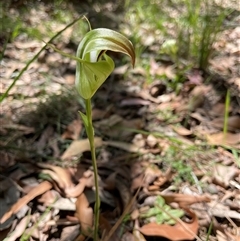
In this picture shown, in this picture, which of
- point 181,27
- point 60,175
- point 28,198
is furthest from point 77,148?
point 181,27

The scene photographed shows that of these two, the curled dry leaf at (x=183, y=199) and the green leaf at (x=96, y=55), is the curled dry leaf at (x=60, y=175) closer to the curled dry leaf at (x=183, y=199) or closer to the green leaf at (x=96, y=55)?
the curled dry leaf at (x=183, y=199)

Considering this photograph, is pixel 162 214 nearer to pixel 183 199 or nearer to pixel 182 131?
pixel 183 199

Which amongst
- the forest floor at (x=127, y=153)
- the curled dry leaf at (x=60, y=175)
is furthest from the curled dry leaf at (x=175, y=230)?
the curled dry leaf at (x=60, y=175)

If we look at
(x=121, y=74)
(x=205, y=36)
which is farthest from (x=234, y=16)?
(x=121, y=74)

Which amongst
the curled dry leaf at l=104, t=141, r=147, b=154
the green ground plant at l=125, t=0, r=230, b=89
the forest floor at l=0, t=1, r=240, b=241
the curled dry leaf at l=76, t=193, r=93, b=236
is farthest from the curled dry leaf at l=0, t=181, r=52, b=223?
the green ground plant at l=125, t=0, r=230, b=89

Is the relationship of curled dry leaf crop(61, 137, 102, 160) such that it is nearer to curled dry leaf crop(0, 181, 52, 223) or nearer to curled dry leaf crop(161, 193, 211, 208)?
curled dry leaf crop(0, 181, 52, 223)

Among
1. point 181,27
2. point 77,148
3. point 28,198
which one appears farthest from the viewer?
point 181,27
